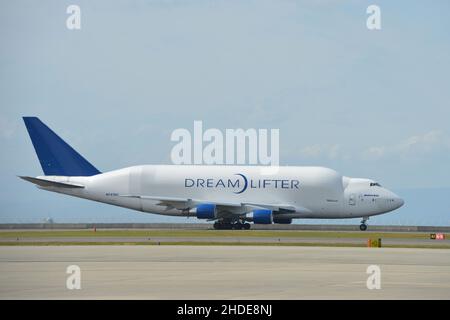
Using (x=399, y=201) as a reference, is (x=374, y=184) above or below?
above

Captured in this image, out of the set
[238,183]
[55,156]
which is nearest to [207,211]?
[238,183]

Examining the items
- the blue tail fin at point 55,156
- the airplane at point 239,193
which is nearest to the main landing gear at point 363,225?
the airplane at point 239,193

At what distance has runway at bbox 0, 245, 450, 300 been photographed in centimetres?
2400

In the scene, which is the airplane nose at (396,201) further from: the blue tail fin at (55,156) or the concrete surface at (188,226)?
the blue tail fin at (55,156)

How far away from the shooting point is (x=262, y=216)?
76375 mm

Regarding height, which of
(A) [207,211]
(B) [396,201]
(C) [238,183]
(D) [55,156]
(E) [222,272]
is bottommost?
(E) [222,272]

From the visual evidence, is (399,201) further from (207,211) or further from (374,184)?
(207,211)

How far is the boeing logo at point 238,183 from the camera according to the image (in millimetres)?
79000

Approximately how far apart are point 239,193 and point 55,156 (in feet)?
54.2

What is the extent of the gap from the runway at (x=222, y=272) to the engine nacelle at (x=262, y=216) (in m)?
29.4

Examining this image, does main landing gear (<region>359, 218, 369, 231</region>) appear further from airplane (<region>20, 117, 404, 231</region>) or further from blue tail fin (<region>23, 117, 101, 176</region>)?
blue tail fin (<region>23, 117, 101, 176</region>)
